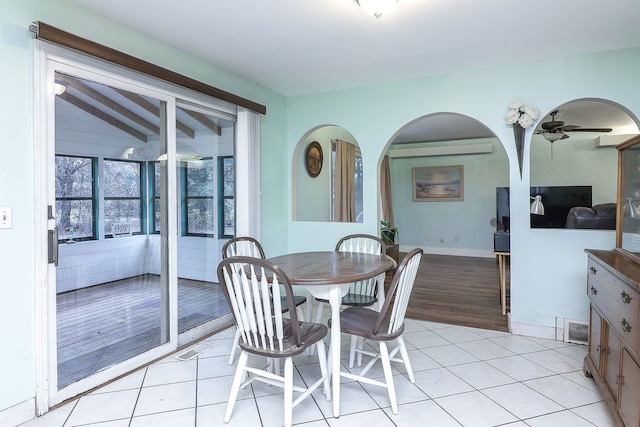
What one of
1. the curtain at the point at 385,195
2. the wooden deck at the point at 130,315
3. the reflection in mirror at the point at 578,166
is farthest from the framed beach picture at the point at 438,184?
the wooden deck at the point at 130,315

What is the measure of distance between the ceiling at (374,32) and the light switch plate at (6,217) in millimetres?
1287

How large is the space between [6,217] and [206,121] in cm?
175

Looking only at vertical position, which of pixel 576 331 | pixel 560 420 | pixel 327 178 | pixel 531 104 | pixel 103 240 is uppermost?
pixel 531 104

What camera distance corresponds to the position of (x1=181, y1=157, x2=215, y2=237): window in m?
3.12

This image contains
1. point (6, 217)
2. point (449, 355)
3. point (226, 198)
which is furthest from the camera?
point (226, 198)

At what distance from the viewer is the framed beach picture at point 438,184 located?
7.75m

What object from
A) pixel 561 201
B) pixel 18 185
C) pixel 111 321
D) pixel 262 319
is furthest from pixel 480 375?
pixel 561 201

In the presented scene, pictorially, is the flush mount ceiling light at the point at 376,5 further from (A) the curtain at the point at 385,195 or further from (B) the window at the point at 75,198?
(A) the curtain at the point at 385,195

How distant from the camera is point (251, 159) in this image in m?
3.54

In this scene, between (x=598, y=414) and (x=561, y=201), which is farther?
(x=561, y=201)

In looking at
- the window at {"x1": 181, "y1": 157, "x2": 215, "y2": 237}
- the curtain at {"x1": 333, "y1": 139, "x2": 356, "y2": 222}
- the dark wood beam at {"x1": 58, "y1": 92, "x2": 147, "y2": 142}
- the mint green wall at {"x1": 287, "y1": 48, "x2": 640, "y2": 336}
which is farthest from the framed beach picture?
the dark wood beam at {"x1": 58, "y1": 92, "x2": 147, "y2": 142}

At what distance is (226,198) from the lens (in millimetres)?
3520

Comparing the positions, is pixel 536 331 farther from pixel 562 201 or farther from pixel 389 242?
pixel 562 201

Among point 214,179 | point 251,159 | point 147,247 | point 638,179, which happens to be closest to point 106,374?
point 147,247
